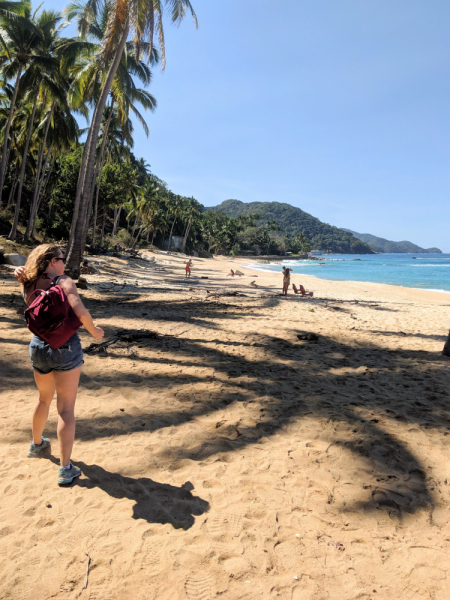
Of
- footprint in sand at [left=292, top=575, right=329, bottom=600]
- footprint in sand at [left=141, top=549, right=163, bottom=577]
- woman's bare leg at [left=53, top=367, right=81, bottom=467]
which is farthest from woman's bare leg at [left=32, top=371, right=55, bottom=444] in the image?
footprint in sand at [left=292, top=575, right=329, bottom=600]

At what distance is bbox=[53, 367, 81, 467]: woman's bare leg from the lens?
96.0 inches

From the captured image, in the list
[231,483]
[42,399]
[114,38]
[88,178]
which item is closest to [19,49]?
[114,38]

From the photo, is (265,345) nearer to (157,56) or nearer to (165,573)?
(165,573)

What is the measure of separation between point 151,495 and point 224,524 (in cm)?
60

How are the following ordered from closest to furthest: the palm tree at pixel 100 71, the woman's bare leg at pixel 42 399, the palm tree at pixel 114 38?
the woman's bare leg at pixel 42 399, the palm tree at pixel 114 38, the palm tree at pixel 100 71

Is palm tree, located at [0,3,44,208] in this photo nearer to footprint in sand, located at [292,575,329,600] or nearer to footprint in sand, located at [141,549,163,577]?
footprint in sand, located at [141,549,163,577]

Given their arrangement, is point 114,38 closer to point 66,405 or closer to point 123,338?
point 123,338

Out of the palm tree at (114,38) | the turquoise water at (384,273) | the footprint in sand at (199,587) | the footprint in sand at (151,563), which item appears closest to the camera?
the footprint in sand at (199,587)

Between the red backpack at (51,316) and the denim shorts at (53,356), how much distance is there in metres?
0.05

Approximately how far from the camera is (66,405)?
2.48m

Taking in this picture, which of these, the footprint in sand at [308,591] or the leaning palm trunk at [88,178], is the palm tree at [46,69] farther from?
the footprint in sand at [308,591]

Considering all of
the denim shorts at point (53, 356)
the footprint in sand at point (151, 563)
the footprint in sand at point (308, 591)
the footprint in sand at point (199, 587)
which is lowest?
the footprint in sand at point (199, 587)

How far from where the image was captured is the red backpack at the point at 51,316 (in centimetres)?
228

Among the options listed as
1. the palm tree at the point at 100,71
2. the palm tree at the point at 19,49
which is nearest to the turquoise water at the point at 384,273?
the palm tree at the point at 100,71
